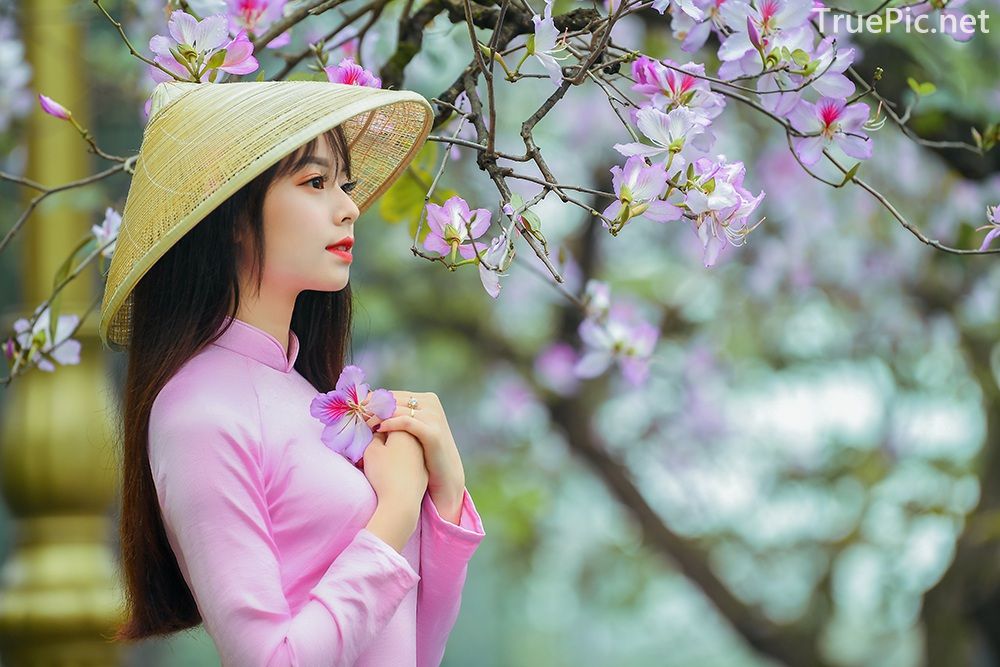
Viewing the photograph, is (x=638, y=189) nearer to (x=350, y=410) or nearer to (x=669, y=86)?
(x=669, y=86)

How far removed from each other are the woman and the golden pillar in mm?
1028

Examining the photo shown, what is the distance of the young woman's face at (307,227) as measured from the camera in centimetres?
126

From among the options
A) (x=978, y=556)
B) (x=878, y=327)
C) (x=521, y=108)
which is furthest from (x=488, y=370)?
(x=978, y=556)

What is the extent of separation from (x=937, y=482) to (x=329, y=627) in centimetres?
342

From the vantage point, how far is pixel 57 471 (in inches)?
91.5

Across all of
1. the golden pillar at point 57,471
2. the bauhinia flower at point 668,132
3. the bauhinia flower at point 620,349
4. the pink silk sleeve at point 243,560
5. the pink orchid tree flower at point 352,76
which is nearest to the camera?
the pink silk sleeve at point 243,560

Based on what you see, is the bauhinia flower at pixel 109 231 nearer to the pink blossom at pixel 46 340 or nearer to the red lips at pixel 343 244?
the pink blossom at pixel 46 340

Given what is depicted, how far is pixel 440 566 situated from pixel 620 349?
1.96 feet

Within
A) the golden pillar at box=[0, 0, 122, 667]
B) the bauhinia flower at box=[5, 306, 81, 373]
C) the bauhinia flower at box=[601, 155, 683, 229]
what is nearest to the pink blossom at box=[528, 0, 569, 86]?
the bauhinia flower at box=[601, 155, 683, 229]

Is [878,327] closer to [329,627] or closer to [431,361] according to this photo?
[431,361]

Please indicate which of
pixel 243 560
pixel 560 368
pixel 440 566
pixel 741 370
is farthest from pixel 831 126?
pixel 741 370

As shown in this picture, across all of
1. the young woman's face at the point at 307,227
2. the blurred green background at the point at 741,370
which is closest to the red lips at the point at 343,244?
the young woman's face at the point at 307,227

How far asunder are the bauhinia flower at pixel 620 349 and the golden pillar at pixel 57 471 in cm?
90

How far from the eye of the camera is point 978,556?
3.14 meters
